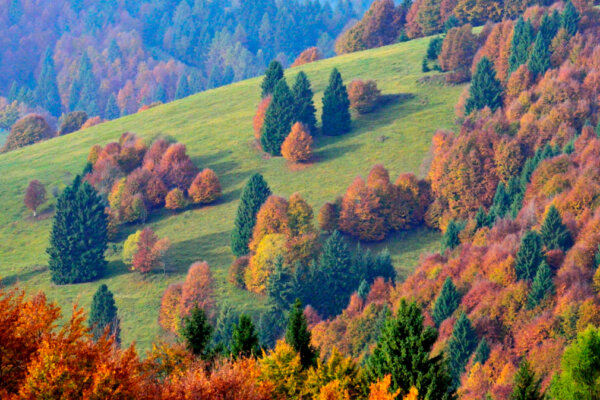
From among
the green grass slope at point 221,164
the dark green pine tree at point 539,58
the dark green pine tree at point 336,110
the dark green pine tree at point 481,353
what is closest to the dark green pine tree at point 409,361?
the dark green pine tree at point 481,353

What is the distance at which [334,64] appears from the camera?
18862cm

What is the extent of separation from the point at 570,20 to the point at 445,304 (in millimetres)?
76619

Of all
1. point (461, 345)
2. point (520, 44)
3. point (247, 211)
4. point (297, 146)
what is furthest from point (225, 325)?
point (520, 44)

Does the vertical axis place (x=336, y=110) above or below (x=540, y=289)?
above

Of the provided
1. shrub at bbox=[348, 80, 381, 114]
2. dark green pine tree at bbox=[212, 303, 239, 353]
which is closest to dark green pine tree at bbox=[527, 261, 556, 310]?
dark green pine tree at bbox=[212, 303, 239, 353]

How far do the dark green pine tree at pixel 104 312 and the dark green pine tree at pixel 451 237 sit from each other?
139 ft

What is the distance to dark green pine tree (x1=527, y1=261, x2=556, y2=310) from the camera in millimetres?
109812

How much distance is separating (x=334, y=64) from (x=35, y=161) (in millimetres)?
62090

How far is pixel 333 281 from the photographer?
119625 mm

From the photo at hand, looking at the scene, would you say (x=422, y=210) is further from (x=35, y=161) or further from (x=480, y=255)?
(x=35, y=161)

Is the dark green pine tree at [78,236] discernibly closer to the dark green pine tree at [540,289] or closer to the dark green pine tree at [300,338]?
the dark green pine tree at [540,289]

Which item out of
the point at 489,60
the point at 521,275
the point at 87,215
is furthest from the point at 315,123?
the point at 521,275

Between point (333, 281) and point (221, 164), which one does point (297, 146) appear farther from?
point (333, 281)

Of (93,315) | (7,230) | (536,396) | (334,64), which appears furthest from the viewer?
(334,64)
